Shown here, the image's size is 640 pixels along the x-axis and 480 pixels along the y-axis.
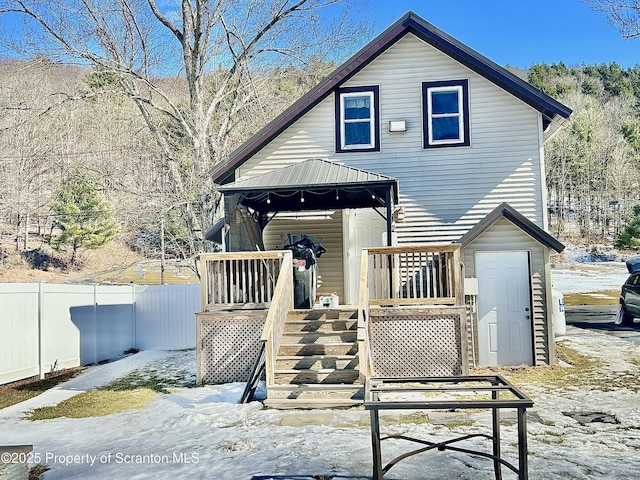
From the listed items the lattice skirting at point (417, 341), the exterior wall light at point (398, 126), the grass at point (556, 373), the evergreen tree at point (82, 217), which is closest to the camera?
the lattice skirting at point (417, 341)

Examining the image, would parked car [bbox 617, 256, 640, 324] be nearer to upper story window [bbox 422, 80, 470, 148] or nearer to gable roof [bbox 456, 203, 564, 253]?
gable roof [bbox 456, 203, 564, 253]

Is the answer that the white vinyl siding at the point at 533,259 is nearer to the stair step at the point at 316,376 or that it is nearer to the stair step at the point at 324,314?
the stair step at the point at 324,314

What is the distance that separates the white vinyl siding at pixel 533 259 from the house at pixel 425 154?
3 centimetres

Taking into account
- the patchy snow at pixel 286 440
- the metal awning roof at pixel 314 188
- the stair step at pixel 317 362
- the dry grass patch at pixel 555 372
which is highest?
the metal awning roof at pixel 314 188

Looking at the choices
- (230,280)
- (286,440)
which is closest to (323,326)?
(230,280)

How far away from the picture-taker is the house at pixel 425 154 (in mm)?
10656

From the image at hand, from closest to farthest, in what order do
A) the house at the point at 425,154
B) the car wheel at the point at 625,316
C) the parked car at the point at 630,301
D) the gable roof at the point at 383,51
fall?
the house at the point at 425,154
the gable roof at the point at 383,51
the parked car at the point at 630,301
the car wheel at the point at 625,316

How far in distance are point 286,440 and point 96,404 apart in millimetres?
3647

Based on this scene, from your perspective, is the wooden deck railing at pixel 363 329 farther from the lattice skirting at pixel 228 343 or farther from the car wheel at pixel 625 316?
the car wheel at pixel 625 316

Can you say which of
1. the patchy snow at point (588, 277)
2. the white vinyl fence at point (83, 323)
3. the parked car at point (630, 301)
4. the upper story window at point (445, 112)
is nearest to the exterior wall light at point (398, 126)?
the upper story window at point (445, 112)

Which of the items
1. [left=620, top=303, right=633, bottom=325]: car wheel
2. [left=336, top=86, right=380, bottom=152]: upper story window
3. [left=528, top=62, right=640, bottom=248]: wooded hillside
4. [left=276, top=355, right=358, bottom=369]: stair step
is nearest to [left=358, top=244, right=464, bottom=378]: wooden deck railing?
[left=276, top=355, right=358, bottom=369]: stair step

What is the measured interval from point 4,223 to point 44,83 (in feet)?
67.3

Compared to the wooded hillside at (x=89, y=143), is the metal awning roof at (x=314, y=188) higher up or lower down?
lower down

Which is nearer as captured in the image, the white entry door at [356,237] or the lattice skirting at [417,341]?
the lattice skirting at [417,341]
